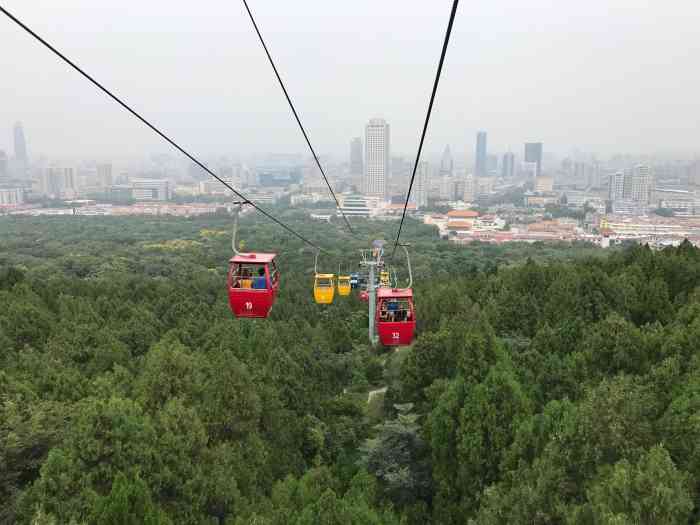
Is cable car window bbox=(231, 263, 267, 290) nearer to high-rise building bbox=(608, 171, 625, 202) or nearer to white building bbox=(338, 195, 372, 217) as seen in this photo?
white building bbox=(338, 195, 372, 217)

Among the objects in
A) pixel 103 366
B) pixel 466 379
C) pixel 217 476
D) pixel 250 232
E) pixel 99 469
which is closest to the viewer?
pixel 99 469

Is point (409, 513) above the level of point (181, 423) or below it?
below

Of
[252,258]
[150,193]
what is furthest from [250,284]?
[150,193]

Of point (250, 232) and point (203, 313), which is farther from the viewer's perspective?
point (250, 232)

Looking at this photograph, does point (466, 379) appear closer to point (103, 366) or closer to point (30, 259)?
point (103, 366)

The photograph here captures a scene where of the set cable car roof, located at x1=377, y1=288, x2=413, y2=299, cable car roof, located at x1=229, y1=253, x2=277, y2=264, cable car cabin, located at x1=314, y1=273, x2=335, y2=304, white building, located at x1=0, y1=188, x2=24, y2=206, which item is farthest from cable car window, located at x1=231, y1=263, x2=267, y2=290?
white building, located at x1=0, y1=188, x2=24, y2=206

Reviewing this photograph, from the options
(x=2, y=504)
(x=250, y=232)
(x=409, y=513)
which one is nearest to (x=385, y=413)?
(x=409, y=513)

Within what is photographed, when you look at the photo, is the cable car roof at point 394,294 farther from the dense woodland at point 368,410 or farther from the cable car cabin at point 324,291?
the dense woodland at point 368,410
